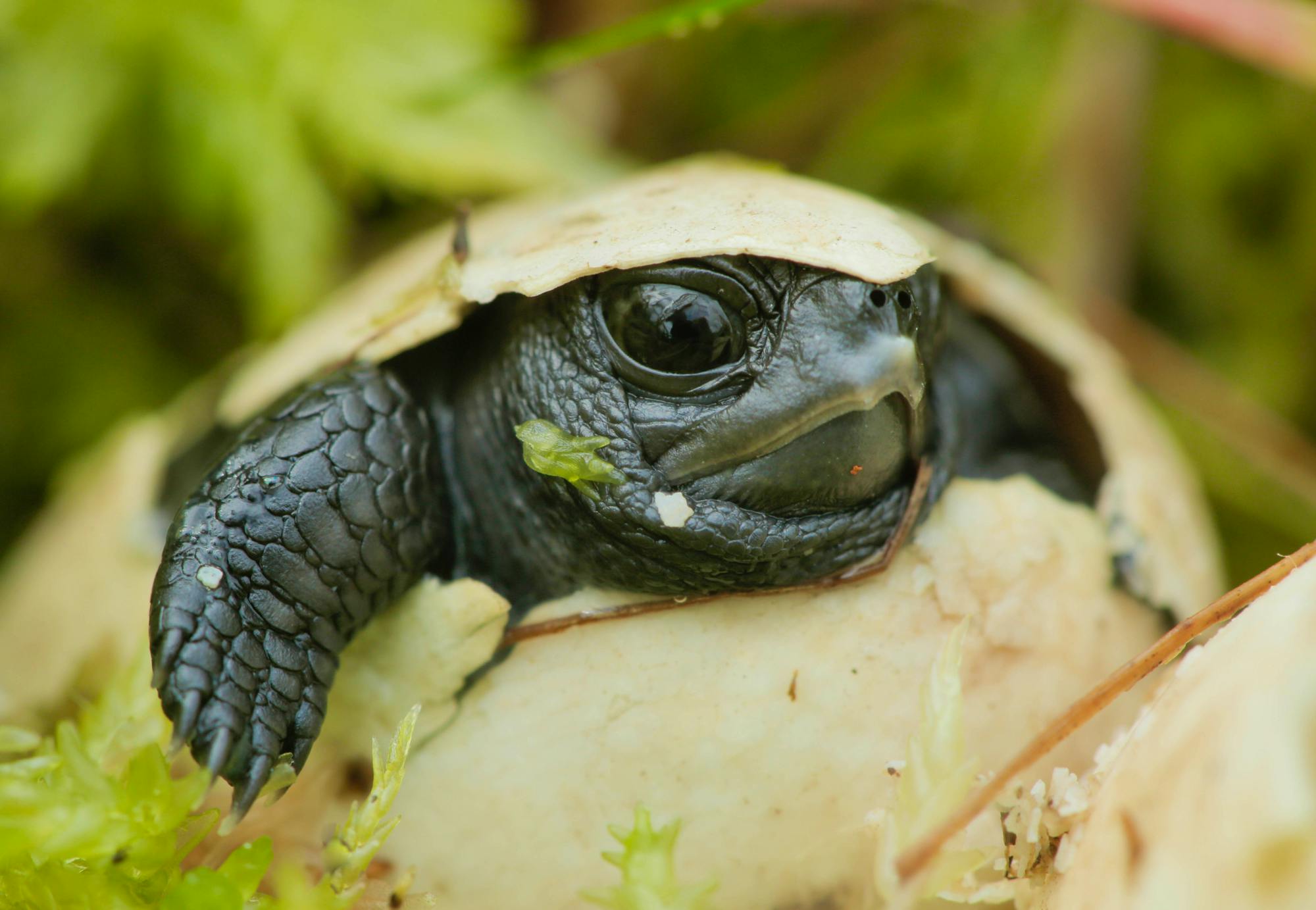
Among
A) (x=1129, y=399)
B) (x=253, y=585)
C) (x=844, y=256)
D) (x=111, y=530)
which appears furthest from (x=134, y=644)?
(x=1129, y=399)

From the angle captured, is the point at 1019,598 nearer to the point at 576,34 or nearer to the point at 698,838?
the point at 698,838

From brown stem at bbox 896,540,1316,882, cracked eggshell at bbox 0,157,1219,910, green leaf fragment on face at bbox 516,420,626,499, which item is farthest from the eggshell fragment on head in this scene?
brown stem at bbox 896,540,1316,882

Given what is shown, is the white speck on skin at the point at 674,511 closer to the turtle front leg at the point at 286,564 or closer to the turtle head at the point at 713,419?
the turtle head at the point at 713,419

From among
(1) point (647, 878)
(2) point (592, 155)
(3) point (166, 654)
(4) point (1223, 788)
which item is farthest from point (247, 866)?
(2) point (592, 155)

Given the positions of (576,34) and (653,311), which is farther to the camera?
(576,34)

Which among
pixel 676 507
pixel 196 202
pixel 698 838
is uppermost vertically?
pixel 196 202

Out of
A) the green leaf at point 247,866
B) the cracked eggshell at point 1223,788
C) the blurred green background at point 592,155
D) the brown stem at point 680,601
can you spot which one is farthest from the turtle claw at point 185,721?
the blurred green background at point 592,155
